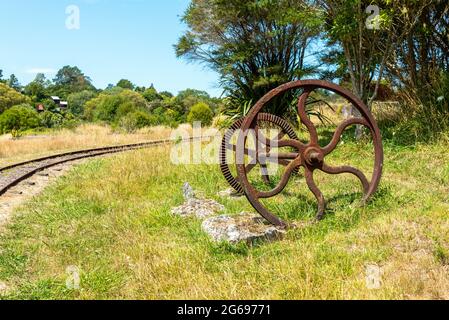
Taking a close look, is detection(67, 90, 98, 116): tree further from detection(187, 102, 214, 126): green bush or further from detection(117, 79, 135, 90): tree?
detection(187, 102, 214, 126): green bush

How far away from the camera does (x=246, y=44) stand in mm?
15125

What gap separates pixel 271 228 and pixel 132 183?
12.1 ft

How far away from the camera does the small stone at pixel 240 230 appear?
408 centimetres

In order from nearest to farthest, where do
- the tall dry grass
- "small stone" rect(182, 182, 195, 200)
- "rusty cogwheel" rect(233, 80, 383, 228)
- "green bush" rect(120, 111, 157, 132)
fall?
"rusty cogwheel" rect(233, 80, 383, 228), "small stone" rect(182, 182, 195, 200), the tall dry grass, "green bush" rect(120, 111, 157, 132)

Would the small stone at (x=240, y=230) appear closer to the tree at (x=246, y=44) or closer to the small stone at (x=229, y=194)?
the small stone at (x=229, y=194)

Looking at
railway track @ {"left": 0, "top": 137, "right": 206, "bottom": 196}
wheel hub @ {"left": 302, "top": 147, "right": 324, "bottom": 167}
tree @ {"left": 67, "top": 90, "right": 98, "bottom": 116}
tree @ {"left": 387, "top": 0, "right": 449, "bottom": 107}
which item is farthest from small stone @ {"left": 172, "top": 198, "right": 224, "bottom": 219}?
tree @ {"left": 67, "top": 90, "right": 98, "bottom": 116}

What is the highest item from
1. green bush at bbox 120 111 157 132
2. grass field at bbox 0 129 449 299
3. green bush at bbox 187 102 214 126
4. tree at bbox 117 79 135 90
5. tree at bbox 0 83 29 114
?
tree at bbox 117 79 135 90

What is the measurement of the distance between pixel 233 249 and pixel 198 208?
1407 mm

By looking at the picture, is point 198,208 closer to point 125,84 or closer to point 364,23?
point 364,23

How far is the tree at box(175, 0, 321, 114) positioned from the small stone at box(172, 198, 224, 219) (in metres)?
9.19

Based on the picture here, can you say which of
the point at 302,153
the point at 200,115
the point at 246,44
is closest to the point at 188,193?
the point at 302,153

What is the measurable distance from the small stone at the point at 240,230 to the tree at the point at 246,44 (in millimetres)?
10070

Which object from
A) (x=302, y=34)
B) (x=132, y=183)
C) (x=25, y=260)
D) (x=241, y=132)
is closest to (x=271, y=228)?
(x=241, y=132)

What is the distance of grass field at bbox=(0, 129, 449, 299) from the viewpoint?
3.15 meters
